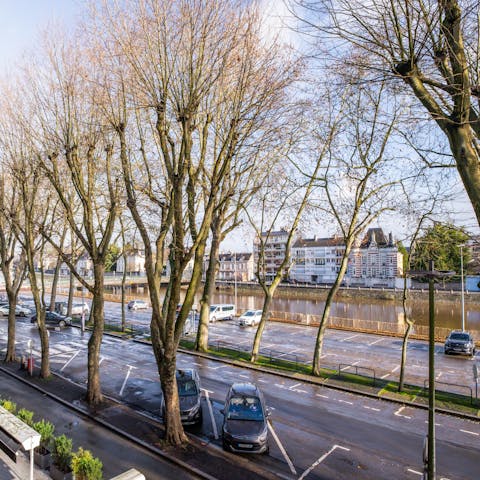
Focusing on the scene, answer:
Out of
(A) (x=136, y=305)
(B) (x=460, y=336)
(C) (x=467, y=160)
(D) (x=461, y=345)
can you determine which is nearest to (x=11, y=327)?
(C) (x=467, y=160)

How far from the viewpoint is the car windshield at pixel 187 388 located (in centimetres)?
1529

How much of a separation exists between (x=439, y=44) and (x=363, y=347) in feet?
87.1

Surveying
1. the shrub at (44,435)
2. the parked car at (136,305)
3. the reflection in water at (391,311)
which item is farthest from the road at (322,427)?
the reflection in water at (391,311)

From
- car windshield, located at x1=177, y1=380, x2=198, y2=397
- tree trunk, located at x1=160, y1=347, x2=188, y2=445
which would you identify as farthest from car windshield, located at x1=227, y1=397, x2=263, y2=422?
car windshield, located at x1=177, y1=380, x2=198, y2=397

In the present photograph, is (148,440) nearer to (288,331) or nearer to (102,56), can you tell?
(102,56)

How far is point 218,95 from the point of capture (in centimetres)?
1313

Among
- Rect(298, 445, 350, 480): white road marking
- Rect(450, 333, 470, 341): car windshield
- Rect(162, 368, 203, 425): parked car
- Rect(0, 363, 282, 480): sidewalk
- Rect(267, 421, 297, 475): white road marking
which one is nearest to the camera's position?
Rect(0, 363, 282, 480): sidewalk

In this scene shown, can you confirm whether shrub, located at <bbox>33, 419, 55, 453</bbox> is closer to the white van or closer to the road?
the road

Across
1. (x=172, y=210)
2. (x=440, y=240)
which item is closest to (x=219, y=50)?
→ (x=172, y=210)

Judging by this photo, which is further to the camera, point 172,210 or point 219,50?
point 172,210

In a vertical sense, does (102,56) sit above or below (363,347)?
above

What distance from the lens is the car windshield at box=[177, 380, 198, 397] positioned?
1529cm

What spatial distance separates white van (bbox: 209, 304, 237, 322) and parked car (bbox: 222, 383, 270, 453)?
28.4m

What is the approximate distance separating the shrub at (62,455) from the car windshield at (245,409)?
4999 mm
